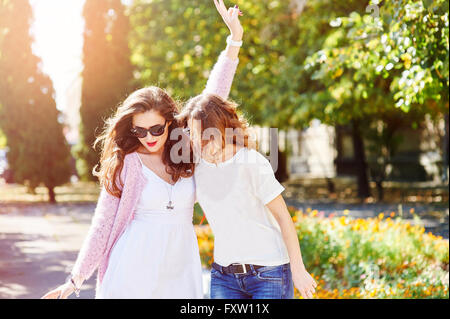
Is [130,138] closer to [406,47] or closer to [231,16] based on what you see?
[231,16]

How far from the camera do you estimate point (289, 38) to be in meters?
14.7

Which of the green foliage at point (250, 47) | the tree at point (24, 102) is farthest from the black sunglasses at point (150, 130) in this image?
the tree at point (24, 102)

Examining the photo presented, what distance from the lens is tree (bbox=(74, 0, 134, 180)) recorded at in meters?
18.0

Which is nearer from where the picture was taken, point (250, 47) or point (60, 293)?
point (60, 293)

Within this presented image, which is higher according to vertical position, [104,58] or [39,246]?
[104,58]

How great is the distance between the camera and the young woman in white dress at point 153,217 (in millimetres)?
2662

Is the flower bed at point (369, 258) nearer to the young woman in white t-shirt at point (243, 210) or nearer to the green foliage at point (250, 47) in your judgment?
the young woman in white t-shirt at point (243, 210)

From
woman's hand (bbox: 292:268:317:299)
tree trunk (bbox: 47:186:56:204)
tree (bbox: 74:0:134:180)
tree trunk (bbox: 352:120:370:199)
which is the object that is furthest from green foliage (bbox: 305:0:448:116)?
tree (bbox: 74:0:134:180)

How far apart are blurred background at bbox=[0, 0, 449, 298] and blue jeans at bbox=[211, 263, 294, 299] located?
8.39 feet

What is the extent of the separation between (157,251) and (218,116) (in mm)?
696

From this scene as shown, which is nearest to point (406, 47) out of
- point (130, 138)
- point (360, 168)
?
point (130, 138)

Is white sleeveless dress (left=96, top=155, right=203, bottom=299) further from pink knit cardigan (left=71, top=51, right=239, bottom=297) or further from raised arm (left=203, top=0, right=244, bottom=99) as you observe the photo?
raised arm (left=203, top=0, right=244, bottom=99)

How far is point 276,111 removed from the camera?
14398 mm

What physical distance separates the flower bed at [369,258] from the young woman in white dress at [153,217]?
2868 millimetres
